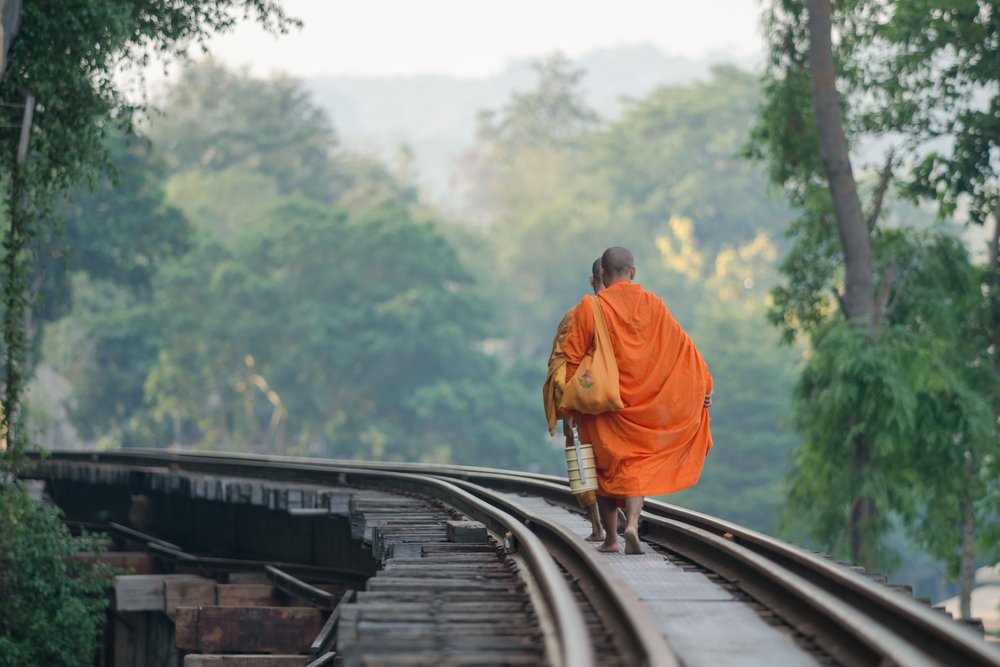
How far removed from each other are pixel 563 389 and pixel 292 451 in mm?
48350

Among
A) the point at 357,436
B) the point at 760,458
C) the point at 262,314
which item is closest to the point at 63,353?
the point at 262,314

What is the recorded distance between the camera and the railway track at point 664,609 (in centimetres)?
484

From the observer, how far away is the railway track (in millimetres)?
4840

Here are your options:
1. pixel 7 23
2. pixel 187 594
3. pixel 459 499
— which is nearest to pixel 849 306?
pixel 459 499

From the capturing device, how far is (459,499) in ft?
35.3

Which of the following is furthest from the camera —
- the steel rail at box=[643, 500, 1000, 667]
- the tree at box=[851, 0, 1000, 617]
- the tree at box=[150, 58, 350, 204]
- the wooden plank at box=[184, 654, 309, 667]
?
the tree at box=[150, 58, 350, 204]

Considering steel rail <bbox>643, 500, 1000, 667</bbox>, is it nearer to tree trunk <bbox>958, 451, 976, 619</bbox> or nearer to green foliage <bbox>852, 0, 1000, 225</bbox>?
tree trunk <bbox>958, 451, 976, 619</bbox>

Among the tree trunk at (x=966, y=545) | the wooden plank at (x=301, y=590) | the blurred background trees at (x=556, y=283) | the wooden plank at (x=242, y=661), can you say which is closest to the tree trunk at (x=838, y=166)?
the blurred background trees at (x=556, y=283)

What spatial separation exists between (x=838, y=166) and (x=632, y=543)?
12.1 meters

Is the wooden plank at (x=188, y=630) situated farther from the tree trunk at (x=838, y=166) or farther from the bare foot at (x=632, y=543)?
the tree trunk at (x=838, y=166)

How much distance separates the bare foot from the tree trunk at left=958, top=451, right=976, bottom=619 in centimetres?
1163

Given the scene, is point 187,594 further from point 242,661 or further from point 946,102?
point 946,102

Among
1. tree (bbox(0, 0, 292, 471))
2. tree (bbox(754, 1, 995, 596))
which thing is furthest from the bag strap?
tree (bbox(754, 1, 995, 596))

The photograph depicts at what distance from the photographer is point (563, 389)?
766 cm
